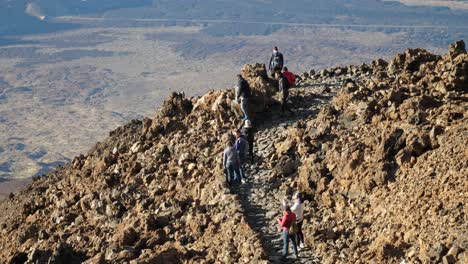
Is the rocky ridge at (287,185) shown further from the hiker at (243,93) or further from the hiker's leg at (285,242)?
the hiker at (243,93)

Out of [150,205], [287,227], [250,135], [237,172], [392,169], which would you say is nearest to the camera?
[287,227]

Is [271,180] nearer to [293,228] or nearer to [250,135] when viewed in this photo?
[250,135]

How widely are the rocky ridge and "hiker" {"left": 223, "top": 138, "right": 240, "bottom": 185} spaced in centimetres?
31

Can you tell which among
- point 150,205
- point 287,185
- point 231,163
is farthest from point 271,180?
point 150,205

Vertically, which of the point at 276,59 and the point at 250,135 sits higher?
the point at 276,59

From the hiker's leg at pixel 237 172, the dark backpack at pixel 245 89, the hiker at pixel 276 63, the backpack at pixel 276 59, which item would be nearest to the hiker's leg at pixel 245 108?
the dark backpack at pixel 245 89

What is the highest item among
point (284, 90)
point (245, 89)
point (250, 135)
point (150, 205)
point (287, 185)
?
point (245, 89)

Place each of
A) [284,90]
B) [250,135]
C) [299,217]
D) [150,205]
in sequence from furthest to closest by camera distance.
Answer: [284,90] < [250,135] < [150,205] < [299,217]

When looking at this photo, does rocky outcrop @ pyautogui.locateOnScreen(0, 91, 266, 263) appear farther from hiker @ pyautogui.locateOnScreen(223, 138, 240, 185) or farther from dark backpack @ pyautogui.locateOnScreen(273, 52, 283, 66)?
dark backpack @ pyautogui.locateOnScreen(273, 52, 283, 66)

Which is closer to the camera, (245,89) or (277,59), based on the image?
(245,89)

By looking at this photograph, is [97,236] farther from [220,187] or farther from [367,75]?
[367,75]

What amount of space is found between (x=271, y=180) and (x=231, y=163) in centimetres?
103

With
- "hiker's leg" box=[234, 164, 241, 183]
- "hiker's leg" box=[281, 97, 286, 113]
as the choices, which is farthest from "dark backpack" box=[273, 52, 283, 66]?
"hiker's leg" box=[234, 164, 241, 183]

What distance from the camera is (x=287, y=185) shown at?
49.7 feet
